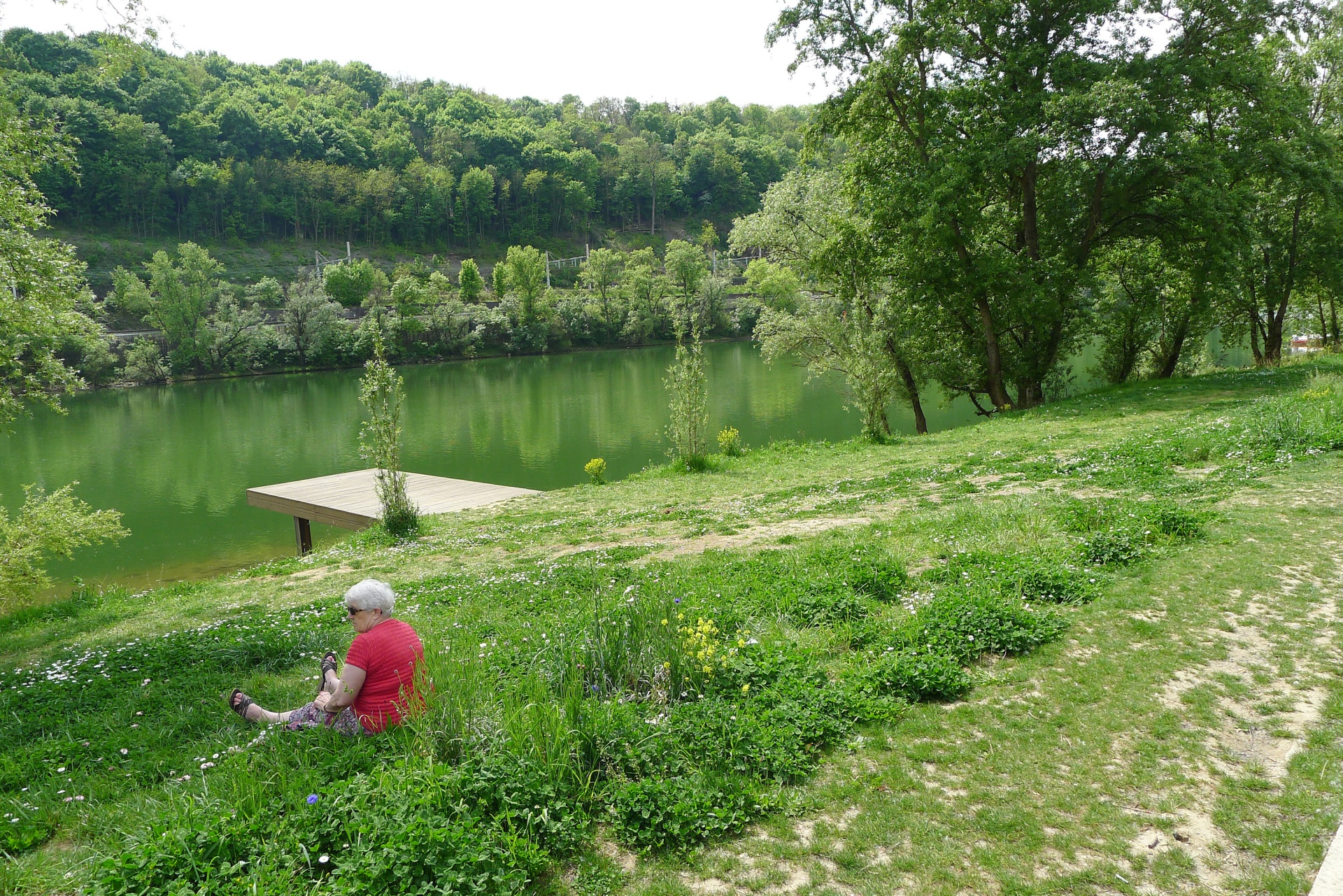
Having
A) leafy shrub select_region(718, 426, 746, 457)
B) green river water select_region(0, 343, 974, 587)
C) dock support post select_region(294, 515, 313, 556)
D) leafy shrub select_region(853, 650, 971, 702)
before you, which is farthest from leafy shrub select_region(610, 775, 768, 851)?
green river water select_region(0, 343, 974, 587)

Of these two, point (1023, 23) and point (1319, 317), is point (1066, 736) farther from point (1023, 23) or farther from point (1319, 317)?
point (1319, 317)

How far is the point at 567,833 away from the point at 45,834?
2631mm

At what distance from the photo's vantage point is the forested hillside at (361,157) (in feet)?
312

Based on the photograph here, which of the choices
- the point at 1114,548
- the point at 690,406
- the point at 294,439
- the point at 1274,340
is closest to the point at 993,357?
the point at 690,406

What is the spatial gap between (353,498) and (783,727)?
51.7 feet

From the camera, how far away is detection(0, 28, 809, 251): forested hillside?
312ft

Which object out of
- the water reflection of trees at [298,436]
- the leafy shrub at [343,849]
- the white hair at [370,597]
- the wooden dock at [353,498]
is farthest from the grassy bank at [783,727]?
the water reflection of trees at [298,436]

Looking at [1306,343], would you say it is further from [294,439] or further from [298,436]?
[298,436]

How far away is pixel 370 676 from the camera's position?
4508 mm

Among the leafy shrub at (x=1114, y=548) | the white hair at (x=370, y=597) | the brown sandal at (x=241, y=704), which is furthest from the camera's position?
the leafy shrub at (x=1114, y=548)

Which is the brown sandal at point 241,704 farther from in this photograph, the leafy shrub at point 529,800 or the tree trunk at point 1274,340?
the tree trunk at point 1274,340

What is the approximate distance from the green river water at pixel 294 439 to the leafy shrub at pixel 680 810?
55.4 ft

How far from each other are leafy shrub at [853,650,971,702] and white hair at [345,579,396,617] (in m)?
2.92

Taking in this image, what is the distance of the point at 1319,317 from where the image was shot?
2853cm
